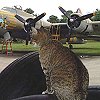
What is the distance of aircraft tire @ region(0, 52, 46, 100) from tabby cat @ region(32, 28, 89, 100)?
0.65m

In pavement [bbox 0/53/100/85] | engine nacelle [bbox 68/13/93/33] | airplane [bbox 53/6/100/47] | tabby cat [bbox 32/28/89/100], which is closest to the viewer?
tabby cat [bbox 32/28/89/100]

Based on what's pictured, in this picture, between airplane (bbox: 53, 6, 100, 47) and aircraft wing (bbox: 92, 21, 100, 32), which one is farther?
aircraft wing (bbox: 92, 21, 100, 32)

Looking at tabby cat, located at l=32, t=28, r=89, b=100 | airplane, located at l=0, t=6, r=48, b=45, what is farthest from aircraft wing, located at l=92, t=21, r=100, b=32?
tabby cat, located at l=32, t=28, r=89, b=100

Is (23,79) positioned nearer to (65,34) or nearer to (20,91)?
(20,91)

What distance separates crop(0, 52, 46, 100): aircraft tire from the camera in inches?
91.9

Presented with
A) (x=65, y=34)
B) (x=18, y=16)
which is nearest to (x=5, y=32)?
(x=18, y=16)

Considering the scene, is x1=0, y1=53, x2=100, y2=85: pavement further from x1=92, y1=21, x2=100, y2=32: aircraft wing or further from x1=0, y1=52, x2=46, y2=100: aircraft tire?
x1=92, y1=21, x2=100, y2=32: aircraft wing

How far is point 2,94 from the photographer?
233 centimetres

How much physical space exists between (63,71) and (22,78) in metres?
0.84

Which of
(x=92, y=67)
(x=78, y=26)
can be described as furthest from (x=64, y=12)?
(x=92, y=67)

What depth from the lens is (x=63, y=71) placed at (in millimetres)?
1656

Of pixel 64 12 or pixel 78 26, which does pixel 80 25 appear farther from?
pixel 64 12

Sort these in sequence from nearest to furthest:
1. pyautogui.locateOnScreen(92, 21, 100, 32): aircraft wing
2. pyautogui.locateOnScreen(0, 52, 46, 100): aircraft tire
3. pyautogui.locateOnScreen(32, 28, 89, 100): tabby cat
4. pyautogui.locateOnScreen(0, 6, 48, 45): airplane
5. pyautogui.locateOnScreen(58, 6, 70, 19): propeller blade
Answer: pyautogui.locateOnScreen(32, 28, 89, 100): tabby cat
pyautogui.locateOnScreen(0, 52, 46, 100): aircraft tire
pyautogui.locateOnScreen(0, 6, 48, 45): airplane
pyautogui.locateOnScreen(58, 6, 70, 19): propeller blade
pyautogui.locateOnScreen(92, 21, 100, 32): aircraft wing

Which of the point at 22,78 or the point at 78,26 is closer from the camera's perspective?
the point at 22,78
